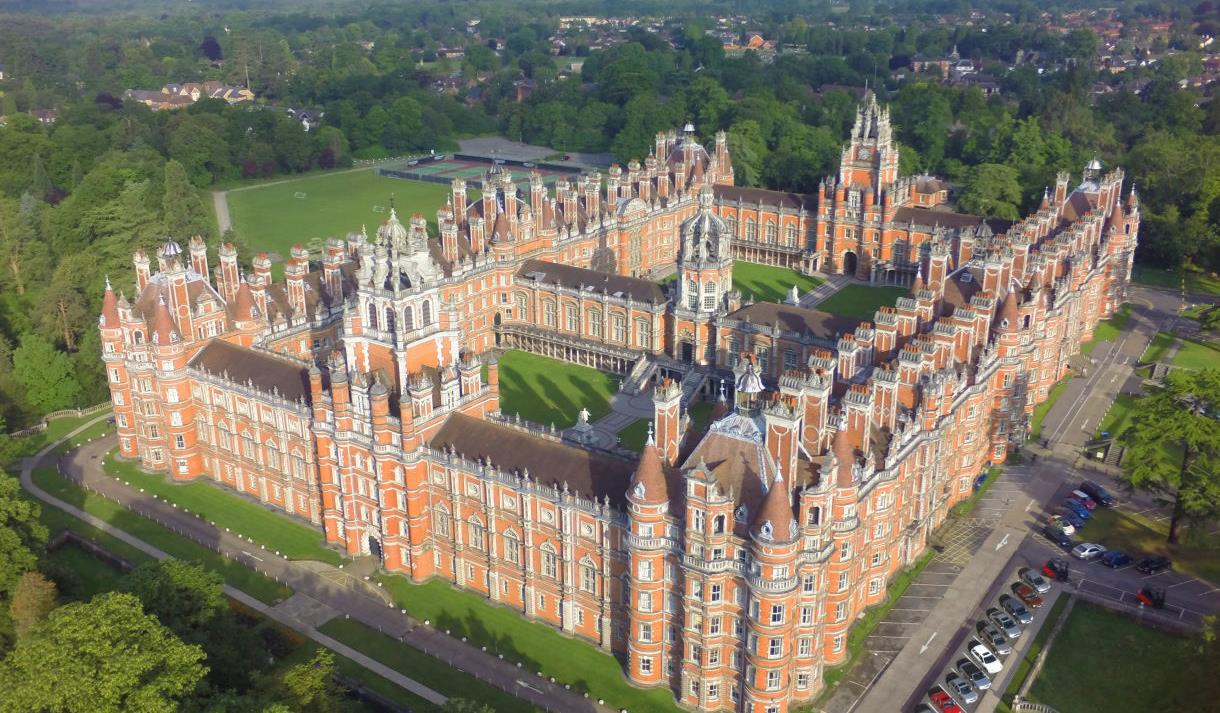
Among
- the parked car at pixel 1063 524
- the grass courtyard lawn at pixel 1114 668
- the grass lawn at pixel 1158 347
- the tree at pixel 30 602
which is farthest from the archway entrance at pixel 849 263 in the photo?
the tree at pixel 30 602

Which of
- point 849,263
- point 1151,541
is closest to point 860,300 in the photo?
point 849,263

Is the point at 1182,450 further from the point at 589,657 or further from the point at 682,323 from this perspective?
the point at 589,657

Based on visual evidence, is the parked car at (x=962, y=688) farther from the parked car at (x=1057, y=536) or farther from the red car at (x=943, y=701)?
the parked car at (x=1057, y=536)

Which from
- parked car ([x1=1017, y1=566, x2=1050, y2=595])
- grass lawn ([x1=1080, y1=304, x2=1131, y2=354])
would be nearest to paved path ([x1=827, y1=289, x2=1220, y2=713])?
parked car ([x1=1017, y1=566, x2=1050, y2=595])

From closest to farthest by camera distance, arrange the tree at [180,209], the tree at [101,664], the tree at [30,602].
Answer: the tree at [101,664]
the tree at [30,602]
the tree at [180,209]

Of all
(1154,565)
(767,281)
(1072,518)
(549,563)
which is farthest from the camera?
(767,281)

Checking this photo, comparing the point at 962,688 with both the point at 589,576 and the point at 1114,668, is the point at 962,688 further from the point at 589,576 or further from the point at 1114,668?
the point at 589,576

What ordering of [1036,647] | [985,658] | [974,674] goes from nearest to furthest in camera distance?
[974,674]
[985,658]
[1036,647]
